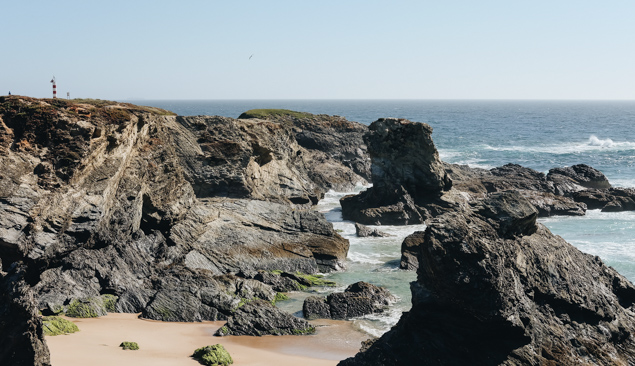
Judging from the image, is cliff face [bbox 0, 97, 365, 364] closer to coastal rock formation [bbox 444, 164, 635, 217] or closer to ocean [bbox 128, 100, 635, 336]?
ocean [bbox 128, 100, 635, 336]

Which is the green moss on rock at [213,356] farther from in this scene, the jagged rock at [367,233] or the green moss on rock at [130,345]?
the jagged rock at [367,233]

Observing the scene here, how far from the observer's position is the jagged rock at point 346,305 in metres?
22.6

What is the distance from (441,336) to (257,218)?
18617mm

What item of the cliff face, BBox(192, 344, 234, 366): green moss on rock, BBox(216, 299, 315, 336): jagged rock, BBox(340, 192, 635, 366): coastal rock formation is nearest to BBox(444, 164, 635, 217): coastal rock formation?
the cliff face

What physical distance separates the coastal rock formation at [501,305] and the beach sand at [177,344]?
418 cm

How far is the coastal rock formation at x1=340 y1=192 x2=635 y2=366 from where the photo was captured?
13492 mm

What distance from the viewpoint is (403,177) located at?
143 ft

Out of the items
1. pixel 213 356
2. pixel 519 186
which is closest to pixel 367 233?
pixel 519 186

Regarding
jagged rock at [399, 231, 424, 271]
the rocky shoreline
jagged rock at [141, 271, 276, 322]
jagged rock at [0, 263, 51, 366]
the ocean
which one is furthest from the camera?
Result: jagged rock at [399, 231, 424, 271]

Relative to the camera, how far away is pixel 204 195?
36.5 m

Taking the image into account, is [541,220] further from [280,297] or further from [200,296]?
[200,296]

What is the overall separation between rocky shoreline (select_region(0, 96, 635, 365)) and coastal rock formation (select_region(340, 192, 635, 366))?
42mm

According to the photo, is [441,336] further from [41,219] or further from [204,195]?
[204,195]

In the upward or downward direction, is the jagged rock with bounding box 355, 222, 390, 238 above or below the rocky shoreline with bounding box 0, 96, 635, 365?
below
